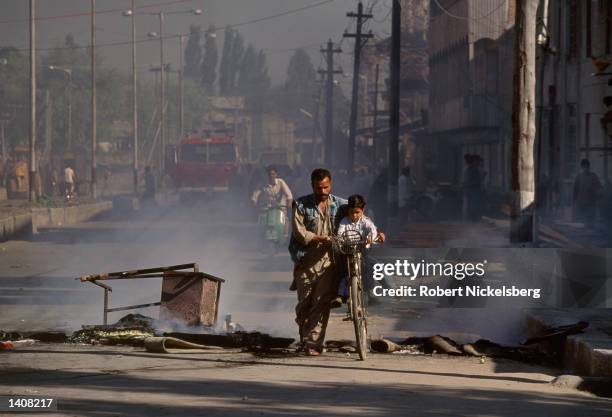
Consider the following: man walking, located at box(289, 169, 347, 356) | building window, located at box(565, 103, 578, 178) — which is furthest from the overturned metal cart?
building window, located at box(565, 103, 578, 178)

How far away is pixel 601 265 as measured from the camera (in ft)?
42.1

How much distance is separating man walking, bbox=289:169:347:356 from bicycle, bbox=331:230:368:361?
23 centimetres

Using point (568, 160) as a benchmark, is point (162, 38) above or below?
above

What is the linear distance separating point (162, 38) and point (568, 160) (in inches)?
2394

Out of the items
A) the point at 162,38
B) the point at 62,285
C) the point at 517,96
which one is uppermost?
the point at 162,38

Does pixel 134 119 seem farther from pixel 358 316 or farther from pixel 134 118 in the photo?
pixel 358 316

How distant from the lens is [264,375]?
9.72m

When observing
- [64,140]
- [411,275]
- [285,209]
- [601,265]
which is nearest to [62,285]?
[285,209]

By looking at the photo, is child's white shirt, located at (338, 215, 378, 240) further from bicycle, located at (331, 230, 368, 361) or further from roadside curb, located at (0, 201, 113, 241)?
roadside curb, located at (0, 201, 113, 241)

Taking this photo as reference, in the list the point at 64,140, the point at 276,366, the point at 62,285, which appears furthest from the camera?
the point at 64,140

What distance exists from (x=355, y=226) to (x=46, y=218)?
30066 millimetres

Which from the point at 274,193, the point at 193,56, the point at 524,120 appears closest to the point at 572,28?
the point at 274,193

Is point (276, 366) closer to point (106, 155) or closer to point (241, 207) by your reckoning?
point (241, 207)

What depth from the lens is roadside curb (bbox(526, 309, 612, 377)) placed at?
1011 centimetres
